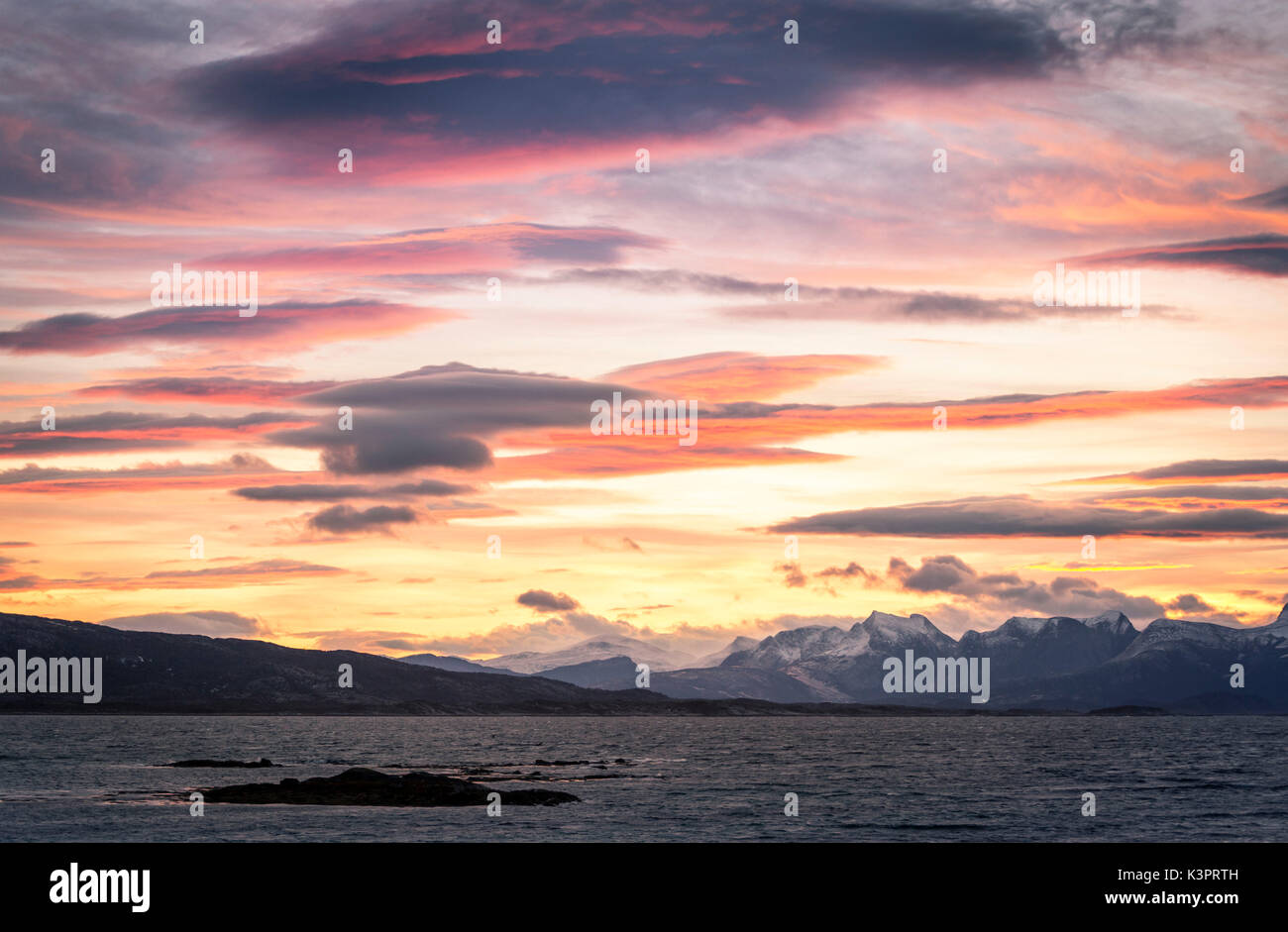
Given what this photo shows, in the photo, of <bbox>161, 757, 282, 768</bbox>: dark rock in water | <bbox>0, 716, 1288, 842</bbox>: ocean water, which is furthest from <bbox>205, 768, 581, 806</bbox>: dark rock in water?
<bbox>161, 757, 282, 768</bbox>: dark rock in water

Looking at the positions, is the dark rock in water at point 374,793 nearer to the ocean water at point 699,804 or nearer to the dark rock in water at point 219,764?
the ocean water at point 699,804

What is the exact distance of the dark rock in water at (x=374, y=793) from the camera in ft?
306

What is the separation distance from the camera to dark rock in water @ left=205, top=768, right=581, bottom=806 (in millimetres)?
93250

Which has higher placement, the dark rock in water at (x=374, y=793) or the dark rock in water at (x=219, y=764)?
the dark rock in water at (x=374, y=793)

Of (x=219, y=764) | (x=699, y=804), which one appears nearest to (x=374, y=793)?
(x=699, y=804)

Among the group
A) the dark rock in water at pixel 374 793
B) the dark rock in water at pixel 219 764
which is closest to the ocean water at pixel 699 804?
the dark rock in water at pixel 374 793

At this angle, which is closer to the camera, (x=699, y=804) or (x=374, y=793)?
(x=374, y=793)

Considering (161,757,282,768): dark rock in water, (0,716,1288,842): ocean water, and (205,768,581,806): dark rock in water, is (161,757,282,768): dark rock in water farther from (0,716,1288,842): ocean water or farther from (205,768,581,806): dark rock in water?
(205,768,581,806): dark rock in water

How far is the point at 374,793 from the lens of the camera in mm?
95938

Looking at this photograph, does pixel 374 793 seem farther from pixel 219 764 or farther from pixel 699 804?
pixel 219 764

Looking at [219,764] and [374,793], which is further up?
[374,793]
